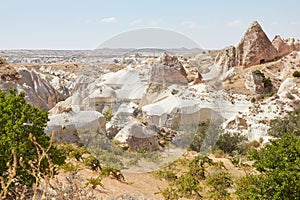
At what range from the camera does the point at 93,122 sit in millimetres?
5500

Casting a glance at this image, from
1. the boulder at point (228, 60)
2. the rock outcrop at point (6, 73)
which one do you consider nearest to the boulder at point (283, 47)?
the boulder at point (228, 60)

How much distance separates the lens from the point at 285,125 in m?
12.9

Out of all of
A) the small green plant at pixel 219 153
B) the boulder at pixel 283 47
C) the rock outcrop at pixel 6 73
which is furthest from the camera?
the boulder at pixel 283 47

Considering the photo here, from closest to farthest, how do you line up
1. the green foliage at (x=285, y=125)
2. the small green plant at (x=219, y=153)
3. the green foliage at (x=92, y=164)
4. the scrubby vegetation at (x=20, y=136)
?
the scrubby vegetation at (x=20, y=136) → the green foliage at (x=92, y=164) → the small green plant at (x=219, y=153) → the green foliage at (x=285, y=125)

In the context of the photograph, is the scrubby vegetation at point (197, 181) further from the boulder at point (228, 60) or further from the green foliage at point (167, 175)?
the boulder at point (228, 60)

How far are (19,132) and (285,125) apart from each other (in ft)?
35.4

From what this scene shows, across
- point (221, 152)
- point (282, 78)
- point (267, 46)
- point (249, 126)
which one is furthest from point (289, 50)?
point (221, 152)

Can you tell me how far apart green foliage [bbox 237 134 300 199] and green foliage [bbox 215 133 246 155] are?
24.3ft

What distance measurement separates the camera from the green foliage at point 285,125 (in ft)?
41.3

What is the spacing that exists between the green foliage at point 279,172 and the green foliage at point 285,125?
7.76 m

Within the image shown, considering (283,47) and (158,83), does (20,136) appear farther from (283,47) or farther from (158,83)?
(283,47)

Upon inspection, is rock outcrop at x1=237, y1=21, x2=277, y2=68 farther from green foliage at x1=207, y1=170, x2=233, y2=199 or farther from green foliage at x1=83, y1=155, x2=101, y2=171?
green foliage at x1=83, y1=155, x2=101, y2=171

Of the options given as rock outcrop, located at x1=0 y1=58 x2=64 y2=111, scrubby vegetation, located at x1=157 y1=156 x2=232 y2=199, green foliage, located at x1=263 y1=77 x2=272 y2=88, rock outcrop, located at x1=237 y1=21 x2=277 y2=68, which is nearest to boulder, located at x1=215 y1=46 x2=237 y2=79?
rock outcrop, located at x1=237 y1=21 x2=277 y2=68

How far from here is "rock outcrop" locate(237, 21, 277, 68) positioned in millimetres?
30641
